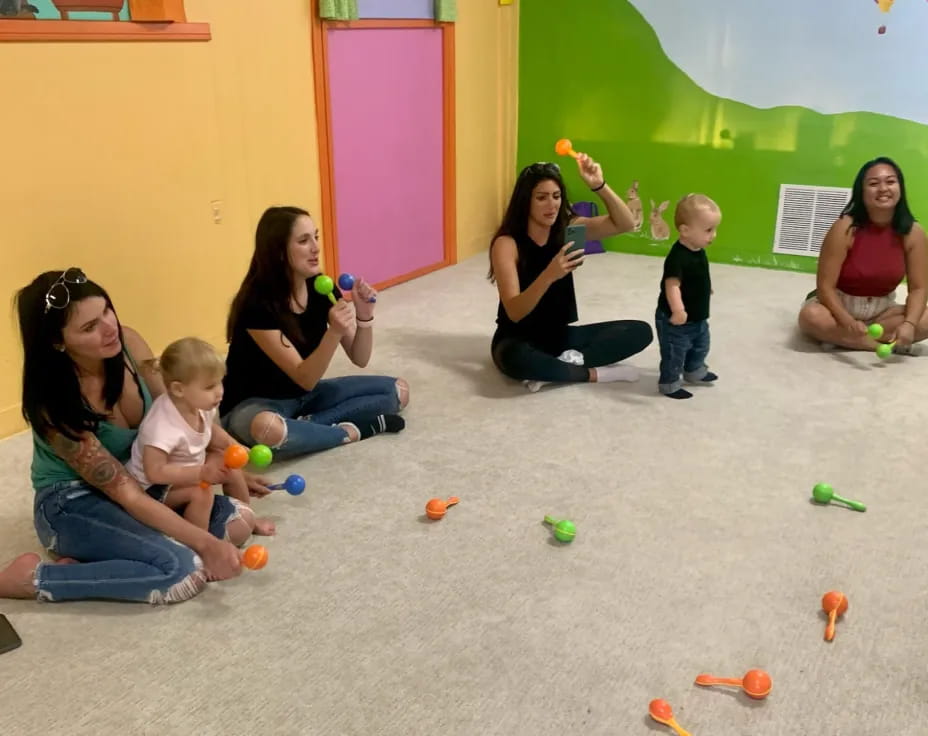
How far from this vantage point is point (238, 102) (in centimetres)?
283

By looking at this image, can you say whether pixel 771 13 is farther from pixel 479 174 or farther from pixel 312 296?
pixel 312 296

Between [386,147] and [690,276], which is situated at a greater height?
[386,147]

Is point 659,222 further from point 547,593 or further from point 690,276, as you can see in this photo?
point 547,593

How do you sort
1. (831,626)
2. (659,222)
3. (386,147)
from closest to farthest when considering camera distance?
1. (831,626)
2. (386,147)
3. (659,222)

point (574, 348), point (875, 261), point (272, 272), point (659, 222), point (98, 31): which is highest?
point (98, 31)

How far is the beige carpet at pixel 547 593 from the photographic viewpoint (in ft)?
4.36

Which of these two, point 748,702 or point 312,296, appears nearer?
point 748,702

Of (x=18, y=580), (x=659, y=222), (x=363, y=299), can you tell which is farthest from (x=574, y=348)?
(x=659, y=222)

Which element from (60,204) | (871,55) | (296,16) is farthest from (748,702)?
(871,55)

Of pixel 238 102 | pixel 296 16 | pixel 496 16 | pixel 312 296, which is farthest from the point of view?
pixel 496 16

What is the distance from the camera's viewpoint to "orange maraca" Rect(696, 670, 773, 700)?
4.36 ft

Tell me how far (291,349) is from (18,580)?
802mm

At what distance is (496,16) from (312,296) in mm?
2456

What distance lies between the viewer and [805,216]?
387 centimetres
